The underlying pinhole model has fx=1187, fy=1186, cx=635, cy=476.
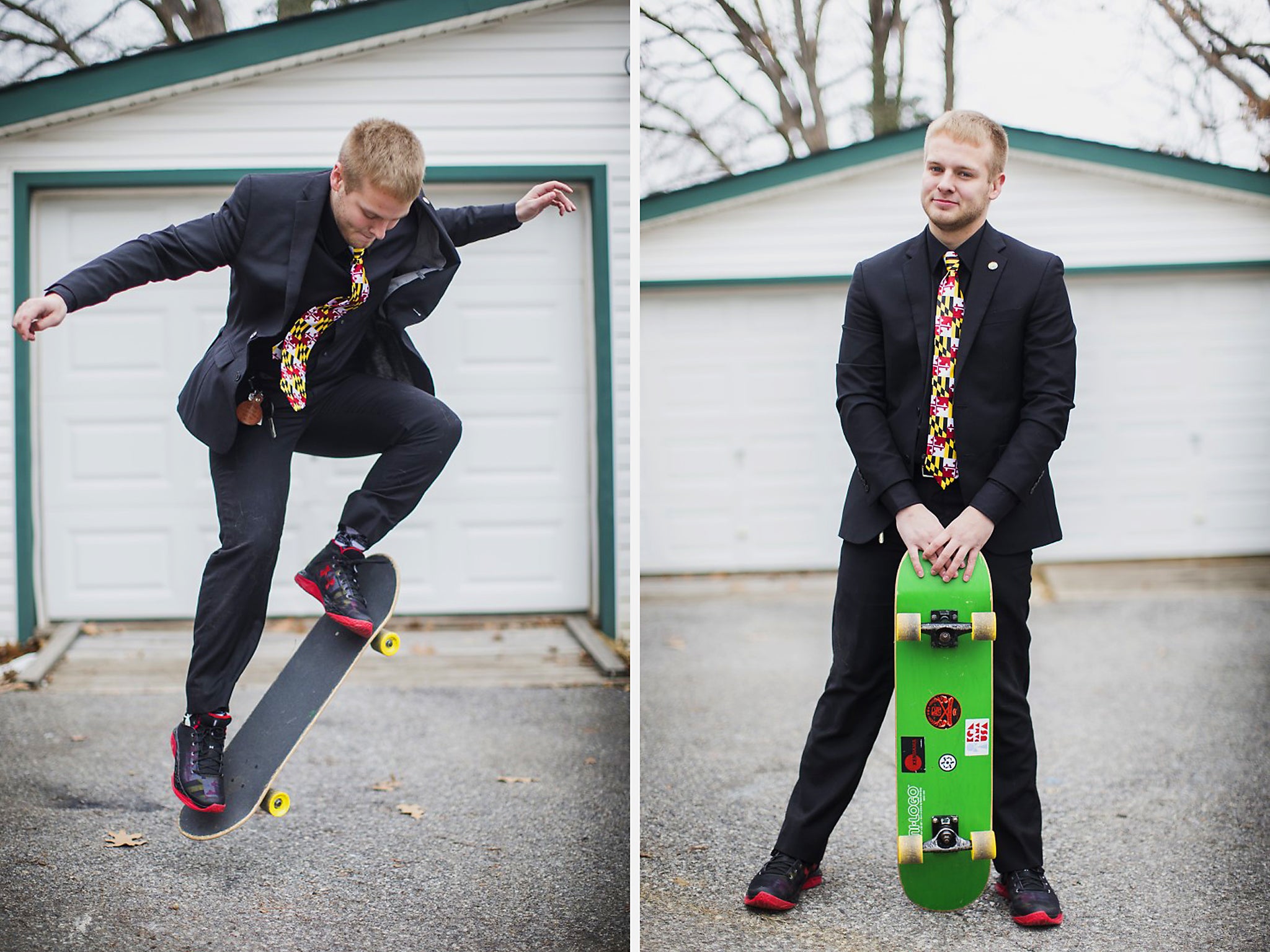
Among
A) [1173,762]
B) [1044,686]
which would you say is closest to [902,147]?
[1044,686]

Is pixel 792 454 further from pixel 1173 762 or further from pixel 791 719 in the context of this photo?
pixel 1173 762

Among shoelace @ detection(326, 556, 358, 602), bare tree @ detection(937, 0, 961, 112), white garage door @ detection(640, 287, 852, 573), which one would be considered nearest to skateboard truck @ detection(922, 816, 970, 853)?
shoelace @ detection(326, 556, 358, 602)

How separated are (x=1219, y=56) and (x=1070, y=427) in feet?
10.4

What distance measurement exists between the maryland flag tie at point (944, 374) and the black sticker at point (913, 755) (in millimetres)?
506

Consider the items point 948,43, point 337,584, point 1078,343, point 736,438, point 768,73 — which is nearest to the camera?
point 337,584

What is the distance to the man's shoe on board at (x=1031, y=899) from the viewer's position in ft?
8.11

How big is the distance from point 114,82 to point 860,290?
1.73m

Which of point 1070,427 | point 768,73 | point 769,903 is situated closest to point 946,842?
point 769,903

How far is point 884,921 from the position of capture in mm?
2514

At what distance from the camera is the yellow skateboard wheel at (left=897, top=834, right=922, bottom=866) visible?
2365mm

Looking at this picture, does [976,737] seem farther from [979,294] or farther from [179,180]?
[179,180]

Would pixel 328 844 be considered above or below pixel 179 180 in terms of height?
below

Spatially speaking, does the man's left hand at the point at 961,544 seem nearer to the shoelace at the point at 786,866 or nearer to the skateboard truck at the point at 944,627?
the skateboard truck at the point at 944,627

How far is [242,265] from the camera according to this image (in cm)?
226
